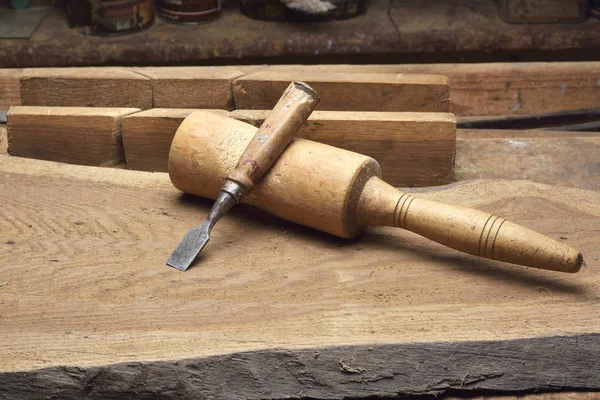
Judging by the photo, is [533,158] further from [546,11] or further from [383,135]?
[546,11]

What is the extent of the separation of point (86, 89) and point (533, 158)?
1042 mm

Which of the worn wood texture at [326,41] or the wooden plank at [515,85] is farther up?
the wooden plank at [515,85]

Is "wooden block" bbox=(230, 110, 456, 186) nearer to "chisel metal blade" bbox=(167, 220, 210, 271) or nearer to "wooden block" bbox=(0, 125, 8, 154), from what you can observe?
"chisel metal blade" bbox=(167, 220, 210, 271)

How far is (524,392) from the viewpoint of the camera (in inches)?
53.1

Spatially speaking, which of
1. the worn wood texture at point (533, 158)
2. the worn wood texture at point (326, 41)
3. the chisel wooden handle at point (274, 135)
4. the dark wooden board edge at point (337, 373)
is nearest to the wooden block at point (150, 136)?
the chisel wooden handle at point (274, 135)

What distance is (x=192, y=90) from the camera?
1.96 metres

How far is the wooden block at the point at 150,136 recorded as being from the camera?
1.81 metres

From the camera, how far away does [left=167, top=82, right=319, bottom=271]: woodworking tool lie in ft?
4.95

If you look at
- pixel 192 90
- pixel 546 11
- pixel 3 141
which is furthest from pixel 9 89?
pixel 546 11

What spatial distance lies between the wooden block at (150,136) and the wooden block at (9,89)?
440 mm

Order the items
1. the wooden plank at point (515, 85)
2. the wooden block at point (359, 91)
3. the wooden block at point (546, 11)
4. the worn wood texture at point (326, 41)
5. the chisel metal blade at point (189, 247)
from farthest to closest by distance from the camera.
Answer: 1. the wooden block at point (546, 11)
2. the worn wood texture at point (326, 41)
3. the wooden plank at point (515, 85)
4. the wooden block at point (359, 91)
5. the chisel metal blade at point (189, 247)

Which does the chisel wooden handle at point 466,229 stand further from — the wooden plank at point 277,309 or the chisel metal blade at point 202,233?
the chisel metal blade at point 202,233

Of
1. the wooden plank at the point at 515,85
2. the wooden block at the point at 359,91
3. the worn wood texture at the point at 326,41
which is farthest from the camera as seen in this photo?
the worn wood texture at the point at 326,41

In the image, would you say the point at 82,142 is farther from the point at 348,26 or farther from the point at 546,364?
the point at 348,26
